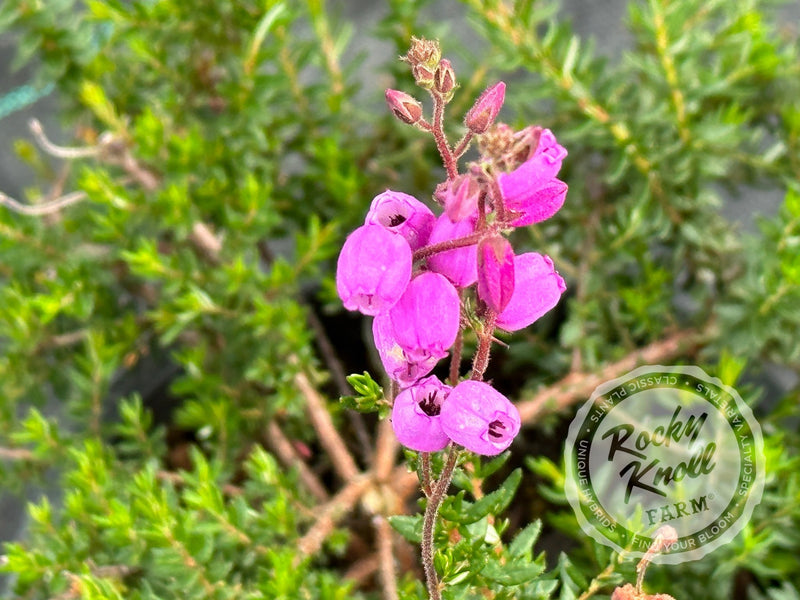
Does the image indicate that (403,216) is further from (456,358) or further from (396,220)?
(456,358)

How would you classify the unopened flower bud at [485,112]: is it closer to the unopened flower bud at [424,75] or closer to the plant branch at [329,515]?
the unopened flower bud at [424,75]

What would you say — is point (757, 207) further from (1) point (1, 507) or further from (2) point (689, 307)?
(1) point (1, 507)

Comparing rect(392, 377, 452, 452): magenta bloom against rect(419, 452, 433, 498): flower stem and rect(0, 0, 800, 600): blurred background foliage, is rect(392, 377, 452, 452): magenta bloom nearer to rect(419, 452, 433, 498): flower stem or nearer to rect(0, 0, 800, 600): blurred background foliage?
rect(419, 452, 433, 498): flower stem

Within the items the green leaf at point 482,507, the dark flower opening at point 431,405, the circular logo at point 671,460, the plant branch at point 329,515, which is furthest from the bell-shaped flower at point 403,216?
the plant branch at point 329,515

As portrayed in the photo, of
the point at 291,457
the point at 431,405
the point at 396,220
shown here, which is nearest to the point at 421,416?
the point at 431,405

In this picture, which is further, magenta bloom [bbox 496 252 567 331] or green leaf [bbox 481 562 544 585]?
green leaf [bbox 481 562 544 585]

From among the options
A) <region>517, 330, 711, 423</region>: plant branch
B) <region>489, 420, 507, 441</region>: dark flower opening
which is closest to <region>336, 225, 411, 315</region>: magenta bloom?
<region>489, 420, 507, 441</region>: dark flower opening

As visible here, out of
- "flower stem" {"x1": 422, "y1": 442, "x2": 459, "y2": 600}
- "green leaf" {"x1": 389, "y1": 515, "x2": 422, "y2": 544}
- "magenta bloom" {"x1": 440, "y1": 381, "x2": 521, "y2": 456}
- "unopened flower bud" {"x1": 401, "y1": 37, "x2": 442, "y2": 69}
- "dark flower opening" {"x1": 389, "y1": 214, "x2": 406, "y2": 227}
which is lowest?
"green leaf" {"x1": 389, "y1": 515, "x2": 422, "y2": 544}
